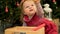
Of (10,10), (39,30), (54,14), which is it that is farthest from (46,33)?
(54,14)

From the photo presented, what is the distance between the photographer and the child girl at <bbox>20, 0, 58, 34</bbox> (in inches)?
54.7

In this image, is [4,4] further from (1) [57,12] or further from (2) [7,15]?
(1) [57,12]

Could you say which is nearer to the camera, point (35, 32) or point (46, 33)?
point (35, 32)

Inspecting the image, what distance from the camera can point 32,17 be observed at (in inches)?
58.2

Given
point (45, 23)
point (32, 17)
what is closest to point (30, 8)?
point (32, 17)

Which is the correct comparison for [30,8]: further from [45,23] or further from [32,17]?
[45,23]

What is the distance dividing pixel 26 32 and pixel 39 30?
0.27ft

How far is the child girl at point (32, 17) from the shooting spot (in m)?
1.39

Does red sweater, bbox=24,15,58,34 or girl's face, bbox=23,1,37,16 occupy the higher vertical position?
girl's face, bbox=23,1,37,16

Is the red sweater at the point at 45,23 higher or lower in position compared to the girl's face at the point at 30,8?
lower

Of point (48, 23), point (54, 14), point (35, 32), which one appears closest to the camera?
point (35, 32)

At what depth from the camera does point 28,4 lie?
148 centimetres

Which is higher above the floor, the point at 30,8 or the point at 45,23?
the point at 30,8

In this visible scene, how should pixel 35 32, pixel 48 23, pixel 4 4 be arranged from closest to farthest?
pixel 35 32 < pixel 48 23 < pixel 4 4
